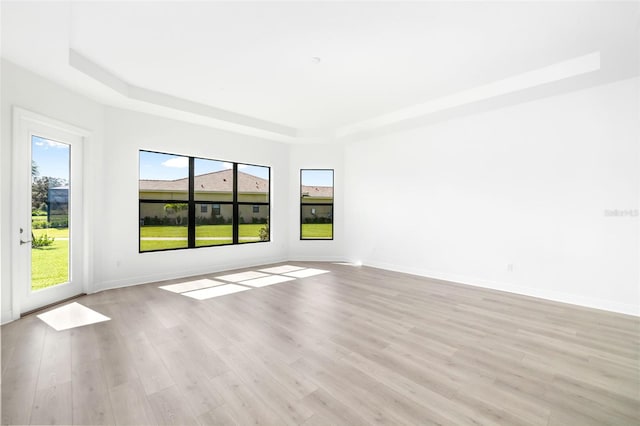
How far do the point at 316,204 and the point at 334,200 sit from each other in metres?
0.47

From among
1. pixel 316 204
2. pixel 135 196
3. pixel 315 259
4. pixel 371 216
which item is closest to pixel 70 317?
pixel 135 196

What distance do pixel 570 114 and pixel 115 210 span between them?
698cm

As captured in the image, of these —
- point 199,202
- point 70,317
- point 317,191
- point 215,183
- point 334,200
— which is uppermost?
point 215,183

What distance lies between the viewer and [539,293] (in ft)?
13.9

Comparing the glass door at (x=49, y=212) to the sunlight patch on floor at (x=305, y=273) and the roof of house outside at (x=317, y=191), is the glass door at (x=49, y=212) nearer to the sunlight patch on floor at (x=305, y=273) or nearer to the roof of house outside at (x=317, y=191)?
the sunlight patch on floor at (x=305, y=273)

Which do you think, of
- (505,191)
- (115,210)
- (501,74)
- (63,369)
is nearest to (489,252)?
(505,191)

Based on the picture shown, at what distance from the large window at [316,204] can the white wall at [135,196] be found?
62.2 inches

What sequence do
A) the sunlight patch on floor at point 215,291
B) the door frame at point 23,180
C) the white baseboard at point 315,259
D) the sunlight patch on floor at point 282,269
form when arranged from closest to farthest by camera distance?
the door frame at point 23,180 < the sunlight patch on floor at point 215,291 < the sunlight patch on floor at point 282,269 < the white baseboard at point 315,259

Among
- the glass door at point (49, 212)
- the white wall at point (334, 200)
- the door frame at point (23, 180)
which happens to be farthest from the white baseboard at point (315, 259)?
the glass door at point (49, 212)

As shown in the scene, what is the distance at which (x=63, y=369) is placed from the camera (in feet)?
7.45

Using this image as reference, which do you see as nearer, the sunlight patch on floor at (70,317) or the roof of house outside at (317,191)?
the sunlight patch on floor at (70,317)

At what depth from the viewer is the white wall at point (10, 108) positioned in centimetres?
316

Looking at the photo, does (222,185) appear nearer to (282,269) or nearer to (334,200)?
(282,269)

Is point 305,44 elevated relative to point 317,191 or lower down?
elevated
